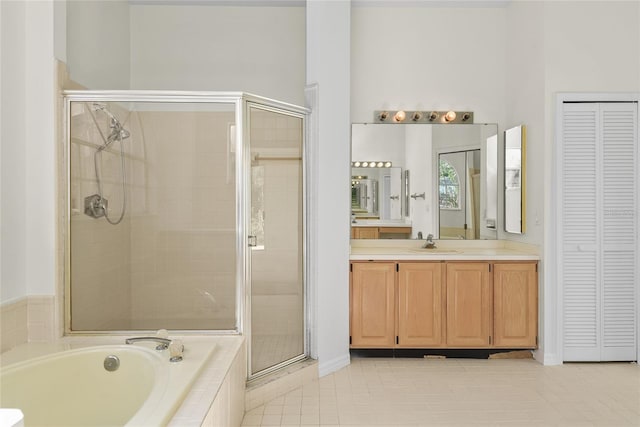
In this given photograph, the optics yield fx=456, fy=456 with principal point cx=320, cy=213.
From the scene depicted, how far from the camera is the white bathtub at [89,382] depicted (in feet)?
6.72

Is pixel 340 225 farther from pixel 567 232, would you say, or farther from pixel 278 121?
pixel 567 232

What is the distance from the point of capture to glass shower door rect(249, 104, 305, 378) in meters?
2.91

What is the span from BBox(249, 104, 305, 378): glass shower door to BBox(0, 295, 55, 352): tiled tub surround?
1.18 m

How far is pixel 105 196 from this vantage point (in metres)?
2.93

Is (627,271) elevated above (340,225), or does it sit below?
below

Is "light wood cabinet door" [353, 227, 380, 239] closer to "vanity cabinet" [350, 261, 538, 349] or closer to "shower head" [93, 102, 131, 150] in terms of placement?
"vanity cabinet" [350, 261, 538, 349]

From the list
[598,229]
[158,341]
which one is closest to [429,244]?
[598,229]

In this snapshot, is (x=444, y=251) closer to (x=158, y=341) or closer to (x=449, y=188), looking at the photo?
(x=449, y=188)

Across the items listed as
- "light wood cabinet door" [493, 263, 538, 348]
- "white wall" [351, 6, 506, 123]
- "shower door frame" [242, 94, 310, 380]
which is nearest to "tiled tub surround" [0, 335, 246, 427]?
"shower door frame" [242, 94, 310, 380]

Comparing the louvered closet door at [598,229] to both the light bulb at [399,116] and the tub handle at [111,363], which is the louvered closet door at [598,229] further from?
the tub handle at [111,363]

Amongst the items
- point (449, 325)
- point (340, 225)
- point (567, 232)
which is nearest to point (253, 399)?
point (340, 225)

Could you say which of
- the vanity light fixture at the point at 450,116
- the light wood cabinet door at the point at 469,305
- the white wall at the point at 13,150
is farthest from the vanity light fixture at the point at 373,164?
the white wall at the point at 13,150

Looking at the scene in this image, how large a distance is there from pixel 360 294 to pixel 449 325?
2.50 ft

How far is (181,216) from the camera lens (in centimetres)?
304
